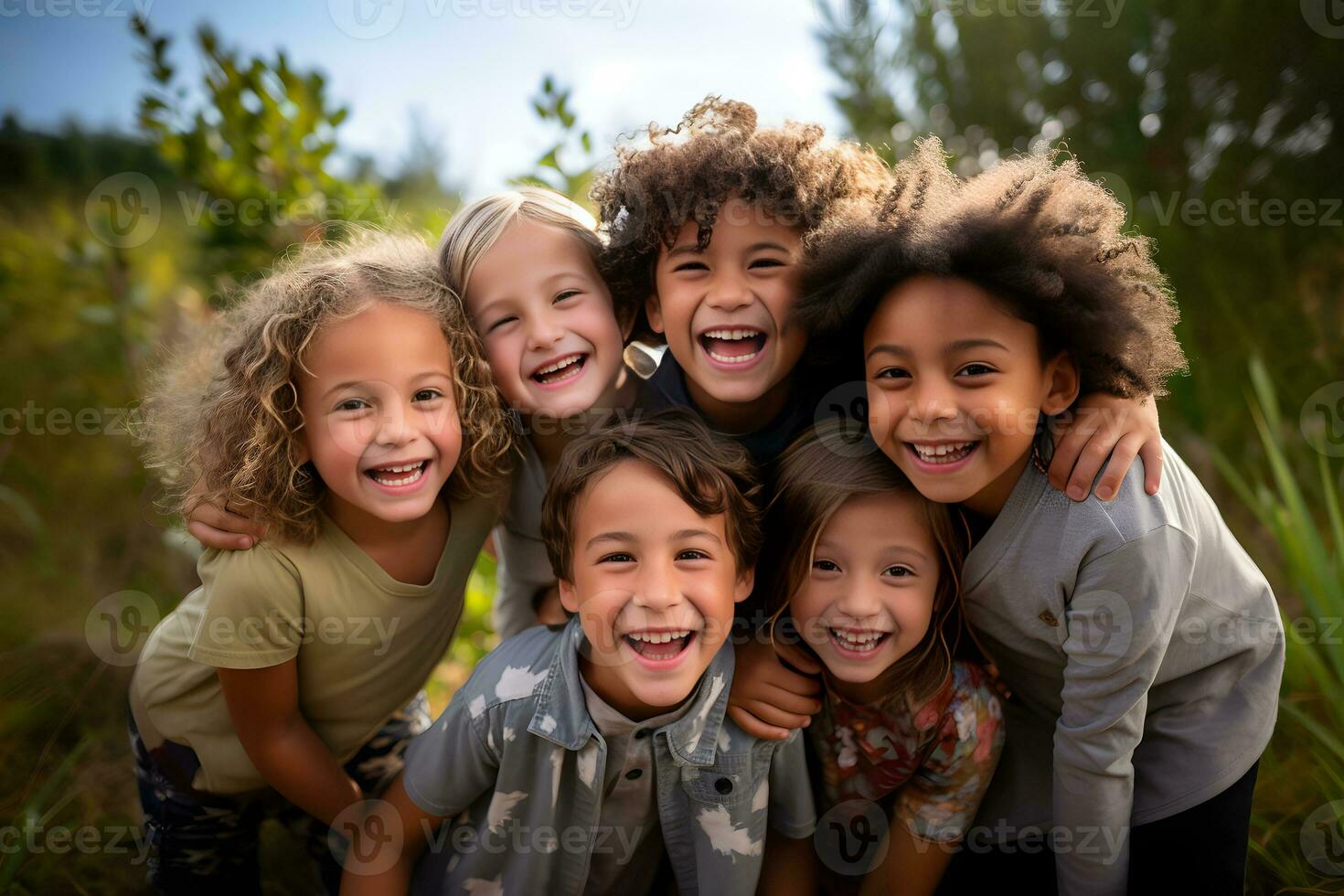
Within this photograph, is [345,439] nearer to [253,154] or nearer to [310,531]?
[310,531]

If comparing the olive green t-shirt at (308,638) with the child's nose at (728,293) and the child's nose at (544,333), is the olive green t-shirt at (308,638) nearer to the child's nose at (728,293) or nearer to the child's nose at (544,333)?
the child's nose at (544,333)

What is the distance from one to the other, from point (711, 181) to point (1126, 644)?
57.0 inches

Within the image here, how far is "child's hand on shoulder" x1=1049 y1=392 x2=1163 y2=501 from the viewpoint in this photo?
→ 6.51 ft

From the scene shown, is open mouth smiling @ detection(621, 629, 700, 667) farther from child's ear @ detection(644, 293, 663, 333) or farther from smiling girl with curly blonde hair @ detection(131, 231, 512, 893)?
child's ear @ detection(644, 293, 663, 333)

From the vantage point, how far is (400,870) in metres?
2.22

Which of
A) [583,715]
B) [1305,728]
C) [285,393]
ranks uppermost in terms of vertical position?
[285,393]

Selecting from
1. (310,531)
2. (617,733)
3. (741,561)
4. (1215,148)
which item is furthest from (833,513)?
(1215,148)

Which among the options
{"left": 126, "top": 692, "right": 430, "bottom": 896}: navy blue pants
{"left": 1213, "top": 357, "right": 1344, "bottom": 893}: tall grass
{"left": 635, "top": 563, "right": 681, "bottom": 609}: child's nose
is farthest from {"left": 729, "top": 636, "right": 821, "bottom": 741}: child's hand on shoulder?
{"left": 1213, "top": 357, "right": 1344, "bottom": 893}: tall grass

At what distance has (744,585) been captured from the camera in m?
2.18

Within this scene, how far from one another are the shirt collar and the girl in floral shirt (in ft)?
0.70

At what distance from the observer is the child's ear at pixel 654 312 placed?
2.60 meters

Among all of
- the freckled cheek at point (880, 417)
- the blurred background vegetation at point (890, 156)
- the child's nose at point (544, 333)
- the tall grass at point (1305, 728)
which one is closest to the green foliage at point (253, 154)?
the blurred background vegetation at point (890, 156)

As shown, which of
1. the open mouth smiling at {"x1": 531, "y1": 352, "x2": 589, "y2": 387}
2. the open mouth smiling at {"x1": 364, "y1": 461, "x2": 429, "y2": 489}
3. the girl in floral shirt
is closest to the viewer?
the girl in floral shirt

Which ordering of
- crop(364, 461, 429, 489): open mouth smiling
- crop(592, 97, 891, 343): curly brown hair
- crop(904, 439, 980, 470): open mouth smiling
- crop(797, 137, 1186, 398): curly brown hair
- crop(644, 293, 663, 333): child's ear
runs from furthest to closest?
crop(644, 293, 663, 333): child's ear → crop(592, 97, 891, 343): curly brown hair → crop(364, 461, 429, 489): open mouth smiling → crop(904, 439, 980, 470): open mouth smiling → crop(797, 137, 1186, 398): curly brown hair
